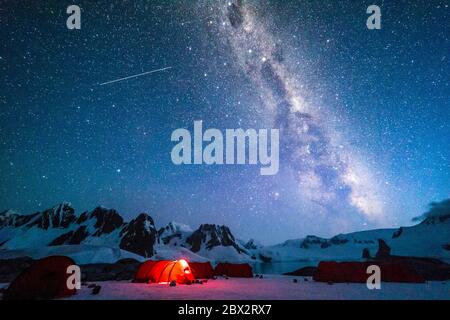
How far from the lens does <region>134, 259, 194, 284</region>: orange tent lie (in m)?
18.5

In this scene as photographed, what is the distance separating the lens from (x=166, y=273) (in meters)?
18.6

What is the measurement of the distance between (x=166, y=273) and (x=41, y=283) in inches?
276

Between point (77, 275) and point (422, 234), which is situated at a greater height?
point (77, 275)

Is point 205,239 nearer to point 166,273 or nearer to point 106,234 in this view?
point 106,234

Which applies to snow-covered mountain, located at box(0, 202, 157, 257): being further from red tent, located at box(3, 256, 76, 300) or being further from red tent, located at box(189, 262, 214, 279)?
red tent, located at box(3, 256, 76, 300)

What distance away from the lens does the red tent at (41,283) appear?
12680 millimetres

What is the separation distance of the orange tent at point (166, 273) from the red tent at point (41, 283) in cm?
580

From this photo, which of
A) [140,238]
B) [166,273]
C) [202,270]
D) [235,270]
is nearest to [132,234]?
[140,238]

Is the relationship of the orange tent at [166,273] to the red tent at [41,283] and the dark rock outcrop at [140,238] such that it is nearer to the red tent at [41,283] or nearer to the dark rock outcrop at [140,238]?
the red tent at [41,283]

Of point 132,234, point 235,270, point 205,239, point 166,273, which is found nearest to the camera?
point 166,273

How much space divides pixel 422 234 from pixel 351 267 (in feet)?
538
